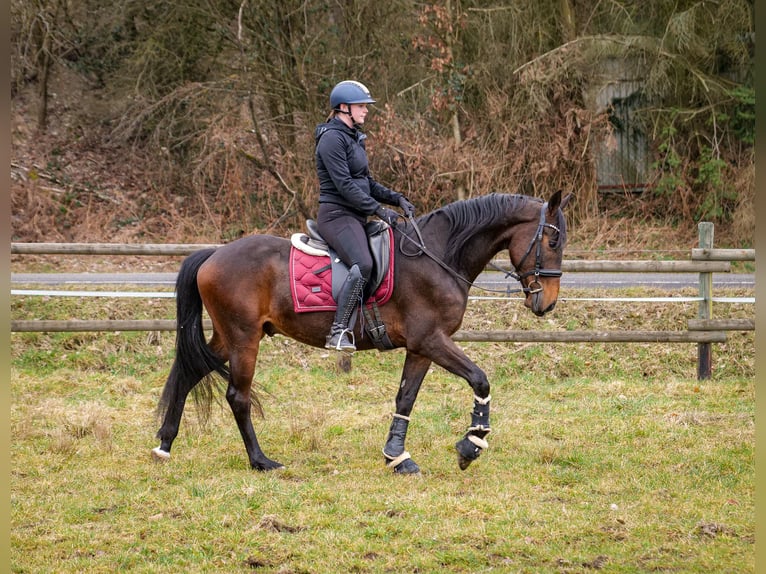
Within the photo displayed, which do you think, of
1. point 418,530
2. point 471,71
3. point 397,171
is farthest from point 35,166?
point 418,530

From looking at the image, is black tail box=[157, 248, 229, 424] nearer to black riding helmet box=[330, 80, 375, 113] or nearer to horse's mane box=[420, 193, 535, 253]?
black riding helmet box=[330, 80, 375, 113]

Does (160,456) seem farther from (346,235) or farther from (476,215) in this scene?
(476,215)

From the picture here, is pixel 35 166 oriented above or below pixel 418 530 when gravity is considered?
above

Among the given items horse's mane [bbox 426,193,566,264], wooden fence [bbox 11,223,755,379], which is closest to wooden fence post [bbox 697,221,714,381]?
wooden fence [bbox 11,223,755,379]

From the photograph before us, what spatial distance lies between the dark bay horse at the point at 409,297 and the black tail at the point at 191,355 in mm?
10

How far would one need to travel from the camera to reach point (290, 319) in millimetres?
7148

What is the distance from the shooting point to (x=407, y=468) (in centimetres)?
688

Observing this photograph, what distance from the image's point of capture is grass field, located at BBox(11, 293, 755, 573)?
16.9 feet

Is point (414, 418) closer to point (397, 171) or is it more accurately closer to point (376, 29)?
point (397, 171)

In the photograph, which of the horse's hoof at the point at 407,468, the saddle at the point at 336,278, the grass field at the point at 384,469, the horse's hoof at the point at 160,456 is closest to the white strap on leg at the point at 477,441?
the grass field at the point at 384,469

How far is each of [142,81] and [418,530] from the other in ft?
62.9

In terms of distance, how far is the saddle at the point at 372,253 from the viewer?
6918 millimetres

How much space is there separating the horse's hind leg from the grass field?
0.21 m

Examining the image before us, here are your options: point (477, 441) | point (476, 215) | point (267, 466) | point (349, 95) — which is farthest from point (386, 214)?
point (267, 466)
